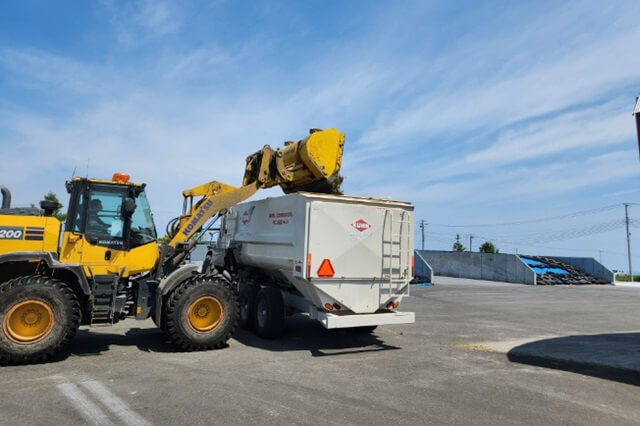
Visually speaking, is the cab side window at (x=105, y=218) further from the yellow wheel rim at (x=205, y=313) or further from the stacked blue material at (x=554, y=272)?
the stacked blue material at (x=554, y=272)

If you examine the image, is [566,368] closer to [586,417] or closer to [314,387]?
[586,417]

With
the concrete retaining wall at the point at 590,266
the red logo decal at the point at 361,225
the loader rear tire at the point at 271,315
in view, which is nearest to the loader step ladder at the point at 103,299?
the loader rear tire at the point at 271,315

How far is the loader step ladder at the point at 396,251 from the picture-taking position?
854cm

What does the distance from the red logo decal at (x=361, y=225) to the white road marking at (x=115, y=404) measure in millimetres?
4628

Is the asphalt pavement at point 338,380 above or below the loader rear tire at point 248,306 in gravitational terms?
below

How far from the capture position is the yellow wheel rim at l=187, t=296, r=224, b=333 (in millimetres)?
7895

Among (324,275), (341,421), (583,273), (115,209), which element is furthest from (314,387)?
(583,273)

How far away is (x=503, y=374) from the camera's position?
6664 mm

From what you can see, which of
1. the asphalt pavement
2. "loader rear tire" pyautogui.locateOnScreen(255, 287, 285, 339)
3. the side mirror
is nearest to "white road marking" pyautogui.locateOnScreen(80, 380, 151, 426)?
the asphalt pavement

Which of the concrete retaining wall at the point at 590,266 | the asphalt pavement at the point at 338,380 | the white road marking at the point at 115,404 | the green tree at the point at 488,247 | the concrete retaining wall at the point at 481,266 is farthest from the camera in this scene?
the green tree at the point at 488,247

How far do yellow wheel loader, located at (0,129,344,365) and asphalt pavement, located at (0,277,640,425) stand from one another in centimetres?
51

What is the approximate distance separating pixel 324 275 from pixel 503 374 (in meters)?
3.15

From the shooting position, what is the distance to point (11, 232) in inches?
276

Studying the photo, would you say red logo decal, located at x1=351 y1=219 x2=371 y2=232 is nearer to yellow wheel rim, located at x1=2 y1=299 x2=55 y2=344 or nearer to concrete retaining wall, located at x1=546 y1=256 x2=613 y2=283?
yellow wheel rim, located at x1=2 y1=299 x2=55 y2=344
